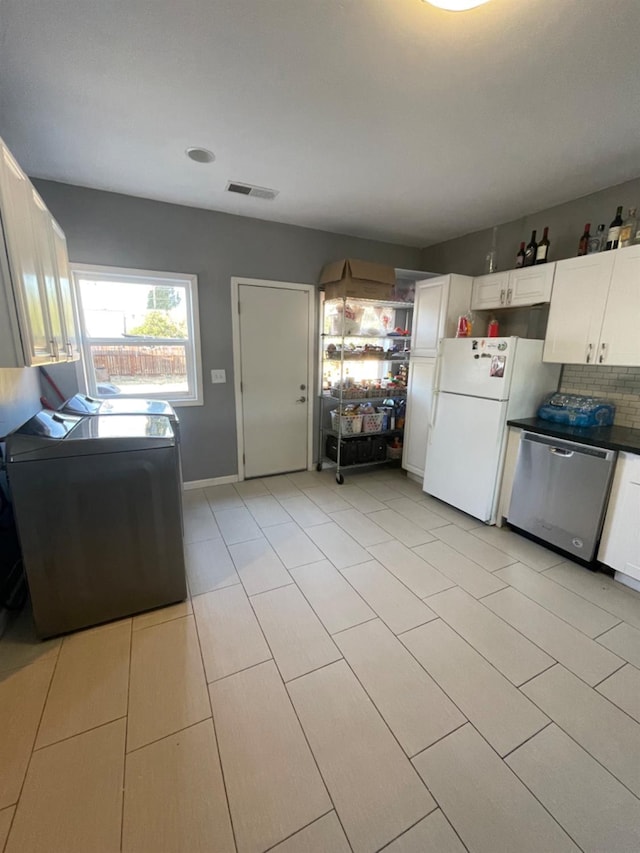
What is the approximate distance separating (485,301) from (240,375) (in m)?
2.39

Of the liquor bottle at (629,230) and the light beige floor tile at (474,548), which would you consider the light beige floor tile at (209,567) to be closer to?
the light beige floor tile at (474,548)

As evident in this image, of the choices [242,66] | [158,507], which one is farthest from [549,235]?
[158,507]

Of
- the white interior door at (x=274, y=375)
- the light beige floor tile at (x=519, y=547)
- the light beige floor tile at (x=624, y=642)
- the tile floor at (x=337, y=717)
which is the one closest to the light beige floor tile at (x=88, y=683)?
the tile floor at (x=337, y=717)

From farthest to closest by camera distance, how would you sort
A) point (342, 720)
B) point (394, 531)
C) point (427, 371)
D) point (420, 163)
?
point (427, 371), point (394, 531), point (420, 163), point (342, 720)

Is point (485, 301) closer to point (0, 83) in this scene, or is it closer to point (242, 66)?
point (242, 66)

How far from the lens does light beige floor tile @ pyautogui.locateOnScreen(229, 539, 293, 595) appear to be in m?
2.07

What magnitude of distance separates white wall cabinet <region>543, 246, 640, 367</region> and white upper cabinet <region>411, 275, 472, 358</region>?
2.48 ft

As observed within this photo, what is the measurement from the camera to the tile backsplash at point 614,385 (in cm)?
242

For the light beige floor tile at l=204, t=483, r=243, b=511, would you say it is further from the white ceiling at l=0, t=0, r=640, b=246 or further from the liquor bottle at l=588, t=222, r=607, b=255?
the liquor bottle at l=588, t=222, r=607, b=255

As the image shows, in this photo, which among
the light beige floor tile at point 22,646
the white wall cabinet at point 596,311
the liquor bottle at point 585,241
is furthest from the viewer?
the liquor bottle at point 585,241

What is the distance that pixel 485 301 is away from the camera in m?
3.07

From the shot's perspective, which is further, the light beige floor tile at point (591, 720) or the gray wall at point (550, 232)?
the gray wall at point (550, 232)

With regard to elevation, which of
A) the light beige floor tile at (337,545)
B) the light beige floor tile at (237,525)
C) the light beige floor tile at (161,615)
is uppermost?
the light beige floor tile at (337,545)

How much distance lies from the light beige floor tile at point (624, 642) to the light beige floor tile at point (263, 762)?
151 cm
